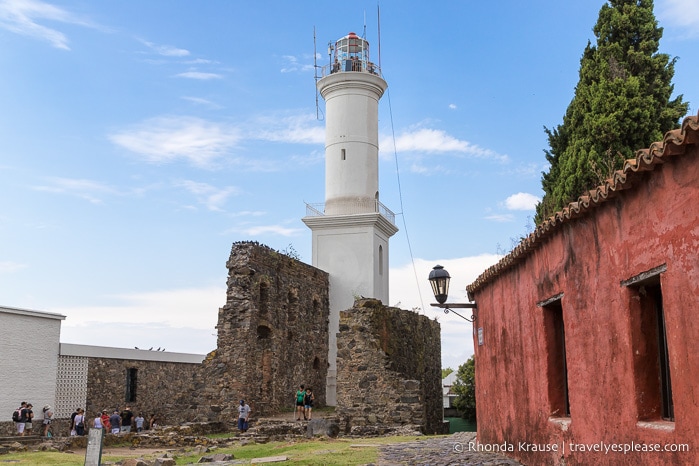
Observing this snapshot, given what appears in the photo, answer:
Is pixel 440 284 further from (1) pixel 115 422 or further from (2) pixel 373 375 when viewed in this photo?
(1) pixel 115 422

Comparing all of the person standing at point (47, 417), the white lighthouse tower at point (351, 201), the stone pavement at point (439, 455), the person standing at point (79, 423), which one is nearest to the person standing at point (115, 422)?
the person standing at point (79, 423)

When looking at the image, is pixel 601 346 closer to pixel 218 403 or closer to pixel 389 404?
pixel 389 404

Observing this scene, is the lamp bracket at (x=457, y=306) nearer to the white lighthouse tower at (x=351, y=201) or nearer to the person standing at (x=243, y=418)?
the person standing at (x=243, y=418)

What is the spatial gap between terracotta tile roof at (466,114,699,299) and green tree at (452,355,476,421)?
2248cm

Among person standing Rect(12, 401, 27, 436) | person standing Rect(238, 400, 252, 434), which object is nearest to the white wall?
person standing Rect(12, 401, 27, 436)

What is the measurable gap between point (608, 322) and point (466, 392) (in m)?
25.5

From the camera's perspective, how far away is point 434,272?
1245 cm

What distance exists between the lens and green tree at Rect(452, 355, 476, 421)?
31147 millimetres

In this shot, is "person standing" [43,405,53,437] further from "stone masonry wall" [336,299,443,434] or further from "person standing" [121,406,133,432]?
"stone masonry wall" [336,299,443,434]

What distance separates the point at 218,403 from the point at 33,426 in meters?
5.59

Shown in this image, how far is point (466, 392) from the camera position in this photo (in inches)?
1241

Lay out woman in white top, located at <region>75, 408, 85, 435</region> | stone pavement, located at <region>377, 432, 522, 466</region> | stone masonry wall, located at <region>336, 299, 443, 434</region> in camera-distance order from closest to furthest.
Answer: stone pavement, located at <region>377, 432, 522, 466</region> < stone masonry wall, located at <region>336, 299, 443, 434</region> < woman in white top, located at <region>75, 408, 85, 435</region>

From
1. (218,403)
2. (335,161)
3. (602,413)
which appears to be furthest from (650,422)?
(335,161)

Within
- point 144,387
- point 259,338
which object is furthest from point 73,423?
point 259,338
